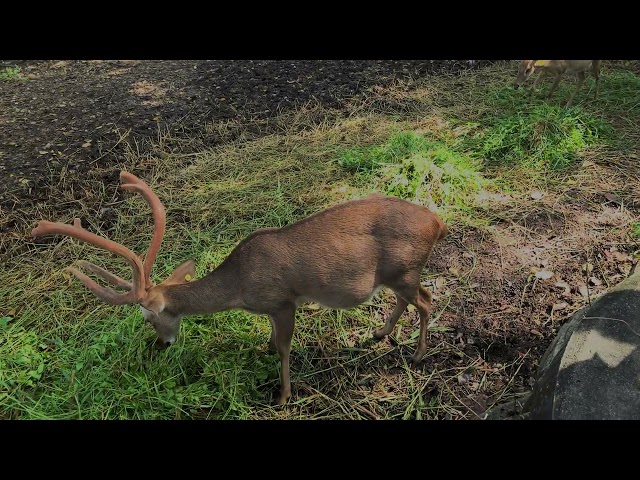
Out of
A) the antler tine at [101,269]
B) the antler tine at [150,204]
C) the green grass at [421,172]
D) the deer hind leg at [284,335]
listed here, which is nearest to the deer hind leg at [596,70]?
the green grass at [421,172]

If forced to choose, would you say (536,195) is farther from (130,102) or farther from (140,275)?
(130,102)

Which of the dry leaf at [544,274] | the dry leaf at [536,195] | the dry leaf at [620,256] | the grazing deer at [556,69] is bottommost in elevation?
the dry leaf at [544,274]

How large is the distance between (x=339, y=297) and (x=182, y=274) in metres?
1.16

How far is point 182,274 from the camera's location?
12.2ft

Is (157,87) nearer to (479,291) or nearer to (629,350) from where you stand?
(479,291)

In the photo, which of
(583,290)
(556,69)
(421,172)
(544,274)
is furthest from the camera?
(556,69)

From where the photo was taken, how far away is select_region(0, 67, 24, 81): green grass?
8625 mm

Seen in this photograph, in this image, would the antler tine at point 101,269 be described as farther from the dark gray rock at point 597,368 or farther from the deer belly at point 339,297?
the dark gray rock at point 597,368

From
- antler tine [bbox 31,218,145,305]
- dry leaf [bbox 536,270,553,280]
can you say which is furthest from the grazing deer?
antler tine [bbox 31,218,145,305]

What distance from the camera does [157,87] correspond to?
26.5 ft

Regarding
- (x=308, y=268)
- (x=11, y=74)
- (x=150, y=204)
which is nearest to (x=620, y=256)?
(x=308, y=268)

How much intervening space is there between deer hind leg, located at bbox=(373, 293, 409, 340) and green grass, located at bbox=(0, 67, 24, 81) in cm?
796

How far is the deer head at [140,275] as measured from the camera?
10.1 feet

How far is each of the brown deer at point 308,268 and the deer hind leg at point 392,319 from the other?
255 mm
